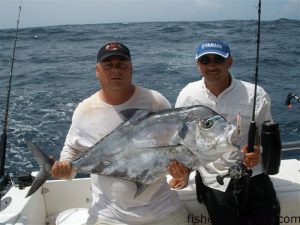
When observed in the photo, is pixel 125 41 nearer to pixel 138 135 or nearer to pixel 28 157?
pixel 28 157

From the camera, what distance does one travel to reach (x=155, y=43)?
770 inches

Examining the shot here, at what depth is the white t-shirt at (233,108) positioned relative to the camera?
9.29ft

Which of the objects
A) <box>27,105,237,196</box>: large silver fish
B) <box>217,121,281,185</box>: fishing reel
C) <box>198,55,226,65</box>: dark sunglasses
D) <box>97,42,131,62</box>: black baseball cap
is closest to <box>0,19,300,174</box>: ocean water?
<box>27,105,237,196</box>: large silver fish

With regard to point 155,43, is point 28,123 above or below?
below

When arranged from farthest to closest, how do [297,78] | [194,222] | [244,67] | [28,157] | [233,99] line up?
[244,67] → [297,78] → [28,157] → [194,222] → [233,99]

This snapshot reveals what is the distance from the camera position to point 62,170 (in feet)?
8.46

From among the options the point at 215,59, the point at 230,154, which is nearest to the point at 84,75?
the point at 215,59

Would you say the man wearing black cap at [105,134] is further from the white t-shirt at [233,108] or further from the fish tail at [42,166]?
the white t-shirt at [233,108]

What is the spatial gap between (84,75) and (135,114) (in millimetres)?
10342

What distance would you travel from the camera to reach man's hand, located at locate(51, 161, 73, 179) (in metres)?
2.57

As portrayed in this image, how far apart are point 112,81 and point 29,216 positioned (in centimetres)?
123

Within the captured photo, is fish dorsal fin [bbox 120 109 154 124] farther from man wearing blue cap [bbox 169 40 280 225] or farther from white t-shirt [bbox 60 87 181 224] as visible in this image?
man wearing blue cap [bbox 169 40 280 225]

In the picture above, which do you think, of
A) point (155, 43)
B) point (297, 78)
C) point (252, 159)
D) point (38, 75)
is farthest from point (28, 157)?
point (155, 43)

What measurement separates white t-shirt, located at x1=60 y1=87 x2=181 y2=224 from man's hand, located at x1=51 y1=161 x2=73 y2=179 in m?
0.16
